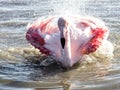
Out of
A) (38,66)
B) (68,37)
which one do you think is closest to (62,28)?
(68,37)

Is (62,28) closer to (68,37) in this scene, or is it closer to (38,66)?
(68,37)

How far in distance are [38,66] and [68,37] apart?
3.05 ft

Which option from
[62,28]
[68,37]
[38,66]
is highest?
[62,28]

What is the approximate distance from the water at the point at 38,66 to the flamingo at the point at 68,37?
0.87ft

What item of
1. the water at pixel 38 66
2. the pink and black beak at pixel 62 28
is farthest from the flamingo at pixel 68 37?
the water at pixel 38 66

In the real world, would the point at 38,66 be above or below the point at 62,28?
below

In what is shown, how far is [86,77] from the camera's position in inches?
279

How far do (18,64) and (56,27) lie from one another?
1.08m

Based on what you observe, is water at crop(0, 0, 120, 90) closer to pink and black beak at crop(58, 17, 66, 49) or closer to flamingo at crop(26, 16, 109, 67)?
flamingo at crop(26, 16, 109, 67)

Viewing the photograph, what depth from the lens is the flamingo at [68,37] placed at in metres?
7.48

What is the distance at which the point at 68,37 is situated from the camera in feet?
24.3

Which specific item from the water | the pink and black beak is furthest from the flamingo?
the water

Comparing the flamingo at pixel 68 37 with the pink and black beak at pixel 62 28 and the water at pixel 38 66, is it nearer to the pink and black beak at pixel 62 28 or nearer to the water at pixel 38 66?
the pink and black beak at pixel 62 28

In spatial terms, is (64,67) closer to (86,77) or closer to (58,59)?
(58,59)
